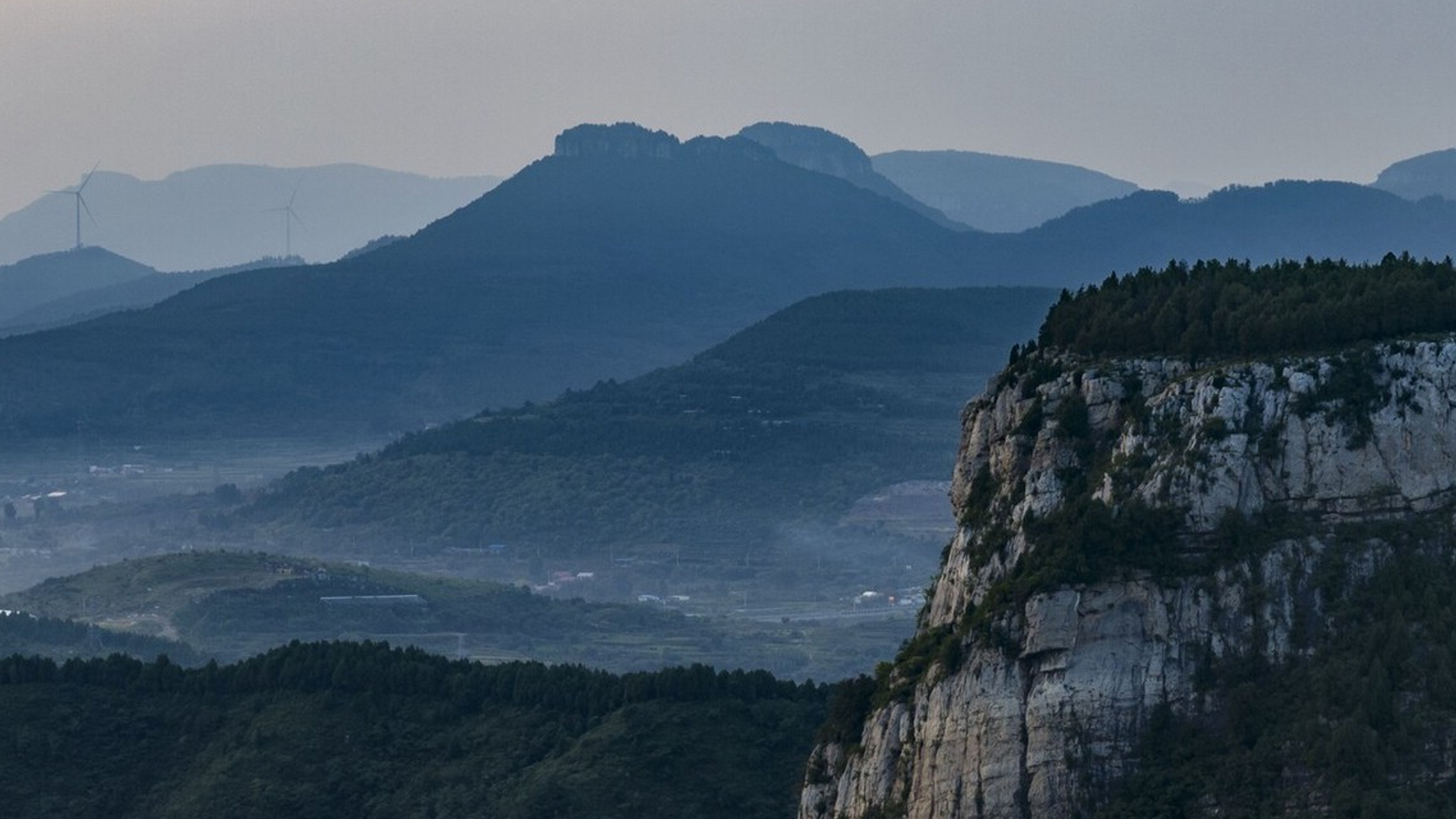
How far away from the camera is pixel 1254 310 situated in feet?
205

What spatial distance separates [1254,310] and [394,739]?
37.9m

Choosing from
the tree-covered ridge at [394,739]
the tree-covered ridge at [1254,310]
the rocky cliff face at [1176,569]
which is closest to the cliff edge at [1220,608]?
the rocky cliff face at [1176,569]

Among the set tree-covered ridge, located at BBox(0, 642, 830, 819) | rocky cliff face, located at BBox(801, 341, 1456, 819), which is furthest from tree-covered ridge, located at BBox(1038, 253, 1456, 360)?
tree-covered ridge, located at BBox(0, 642, 830, 819)

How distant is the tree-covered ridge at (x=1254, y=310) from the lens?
60844 millimetres

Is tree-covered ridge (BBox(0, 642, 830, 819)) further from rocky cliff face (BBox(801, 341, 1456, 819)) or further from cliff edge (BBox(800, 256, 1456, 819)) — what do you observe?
cliff edge (BBox(800, 256, 1456, 819))

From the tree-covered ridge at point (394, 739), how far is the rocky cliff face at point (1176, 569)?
1046 inches

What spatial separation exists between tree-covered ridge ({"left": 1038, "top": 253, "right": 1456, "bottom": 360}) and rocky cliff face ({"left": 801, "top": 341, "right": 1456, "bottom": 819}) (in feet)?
5.04

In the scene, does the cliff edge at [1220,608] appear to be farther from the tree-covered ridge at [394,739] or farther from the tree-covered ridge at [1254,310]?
the tree-covered ridge at [394,739]

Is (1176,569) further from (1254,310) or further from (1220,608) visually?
(1254,310)

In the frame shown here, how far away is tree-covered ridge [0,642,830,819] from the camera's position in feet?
290

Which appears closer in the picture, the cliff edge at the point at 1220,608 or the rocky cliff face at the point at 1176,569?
the cliff edge at the point at 1220,608

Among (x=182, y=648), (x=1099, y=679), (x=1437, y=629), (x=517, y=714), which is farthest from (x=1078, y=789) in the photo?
(x=182, y=648)

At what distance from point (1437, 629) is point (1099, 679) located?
5326 mm

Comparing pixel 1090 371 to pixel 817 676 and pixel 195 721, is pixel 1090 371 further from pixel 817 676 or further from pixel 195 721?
pixel 817 676
